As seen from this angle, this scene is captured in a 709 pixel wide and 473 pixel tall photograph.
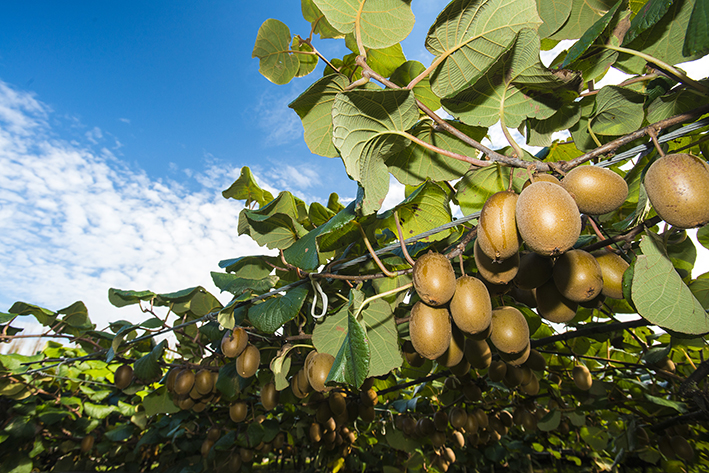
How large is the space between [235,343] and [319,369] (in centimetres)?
66

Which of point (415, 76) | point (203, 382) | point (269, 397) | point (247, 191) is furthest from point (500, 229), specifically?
point (203, 382)

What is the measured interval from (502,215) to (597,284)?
43cm

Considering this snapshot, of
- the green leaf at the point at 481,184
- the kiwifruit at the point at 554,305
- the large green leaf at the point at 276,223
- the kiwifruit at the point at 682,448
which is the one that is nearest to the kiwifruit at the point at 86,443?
the large green leaf at the point at 276,223

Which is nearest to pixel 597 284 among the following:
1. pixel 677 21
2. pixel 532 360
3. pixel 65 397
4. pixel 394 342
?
pixel 677 21

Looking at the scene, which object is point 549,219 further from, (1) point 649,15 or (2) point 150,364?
(2) point 150,364

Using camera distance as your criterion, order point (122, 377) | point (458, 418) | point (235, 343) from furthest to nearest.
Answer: point (458, 418) < point (122, 377) < point (235, 343)

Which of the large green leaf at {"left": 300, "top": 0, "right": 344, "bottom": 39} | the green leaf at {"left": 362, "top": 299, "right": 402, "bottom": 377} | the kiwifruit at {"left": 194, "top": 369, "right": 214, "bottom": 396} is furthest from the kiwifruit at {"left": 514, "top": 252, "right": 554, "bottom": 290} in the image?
the kiwifruit at {"left": 194, "top": 369, "right": 214, "bottom": 396}

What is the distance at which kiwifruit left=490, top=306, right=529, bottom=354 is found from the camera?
1104 mm

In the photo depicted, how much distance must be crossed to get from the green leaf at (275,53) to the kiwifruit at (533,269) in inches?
47.9

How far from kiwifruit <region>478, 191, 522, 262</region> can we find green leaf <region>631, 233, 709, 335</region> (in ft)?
1.18

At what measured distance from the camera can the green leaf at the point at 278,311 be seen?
1.46 metres

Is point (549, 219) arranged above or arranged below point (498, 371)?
above

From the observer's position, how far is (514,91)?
98 cm

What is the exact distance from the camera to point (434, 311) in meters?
1.05
